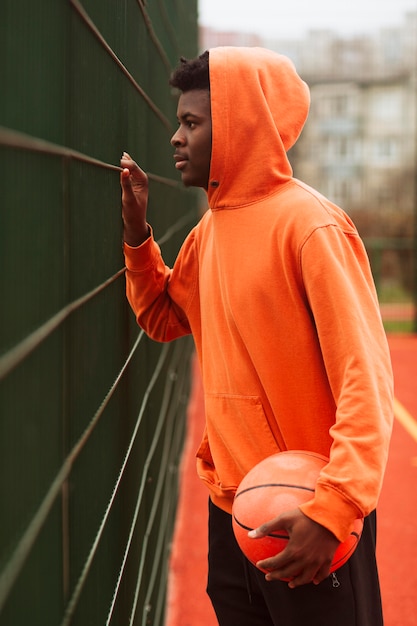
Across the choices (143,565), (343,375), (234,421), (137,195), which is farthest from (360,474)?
(143,565)

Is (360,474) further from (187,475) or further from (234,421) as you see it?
(187,475)

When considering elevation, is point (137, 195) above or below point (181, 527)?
above

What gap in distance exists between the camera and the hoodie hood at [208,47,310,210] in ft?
8.25

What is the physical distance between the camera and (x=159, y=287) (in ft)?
9.50

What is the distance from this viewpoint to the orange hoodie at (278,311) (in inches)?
83.4

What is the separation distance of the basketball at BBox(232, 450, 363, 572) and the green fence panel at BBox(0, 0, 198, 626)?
33cm

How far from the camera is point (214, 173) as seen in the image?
2.58 m

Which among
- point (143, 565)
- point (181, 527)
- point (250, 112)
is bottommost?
point (181, 527)

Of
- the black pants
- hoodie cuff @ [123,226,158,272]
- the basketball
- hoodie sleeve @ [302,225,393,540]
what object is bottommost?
the black pants

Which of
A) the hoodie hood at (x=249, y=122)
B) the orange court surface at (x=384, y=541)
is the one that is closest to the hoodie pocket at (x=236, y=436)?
the hoodie hood at (x=249, y=122)

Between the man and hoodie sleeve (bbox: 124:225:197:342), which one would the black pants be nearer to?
the man

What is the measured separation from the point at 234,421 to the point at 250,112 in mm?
843

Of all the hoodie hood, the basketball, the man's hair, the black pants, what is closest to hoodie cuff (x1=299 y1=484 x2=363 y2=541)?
the basketball

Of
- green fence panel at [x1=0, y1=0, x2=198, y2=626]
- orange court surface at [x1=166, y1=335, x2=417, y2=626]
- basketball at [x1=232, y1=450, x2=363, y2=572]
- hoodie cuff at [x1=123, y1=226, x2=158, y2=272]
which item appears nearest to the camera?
green fence panel at [x1=0, y1=0, x2=198, y2=626]
